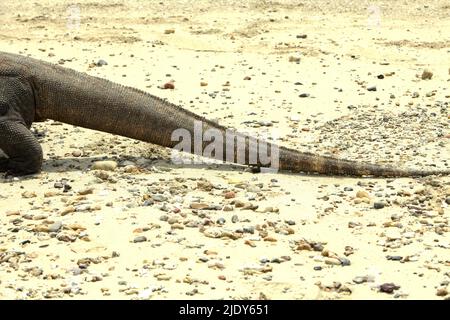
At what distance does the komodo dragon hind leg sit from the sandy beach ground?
0.14 meters

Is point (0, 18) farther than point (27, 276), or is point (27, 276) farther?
point (0, 18)

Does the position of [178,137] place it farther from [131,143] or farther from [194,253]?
[194,253]

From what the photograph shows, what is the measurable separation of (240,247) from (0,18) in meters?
10.4

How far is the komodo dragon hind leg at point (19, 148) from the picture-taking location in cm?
635

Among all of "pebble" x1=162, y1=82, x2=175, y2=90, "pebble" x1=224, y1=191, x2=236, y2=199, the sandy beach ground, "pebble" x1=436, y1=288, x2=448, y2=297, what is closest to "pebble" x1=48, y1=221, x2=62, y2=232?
the sandy beach ground

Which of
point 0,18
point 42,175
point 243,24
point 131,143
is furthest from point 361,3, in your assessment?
point 42,175

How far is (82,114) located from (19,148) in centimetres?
60

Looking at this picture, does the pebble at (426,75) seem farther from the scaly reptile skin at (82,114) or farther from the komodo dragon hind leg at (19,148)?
the komodo dragon hind leg at (19,148)

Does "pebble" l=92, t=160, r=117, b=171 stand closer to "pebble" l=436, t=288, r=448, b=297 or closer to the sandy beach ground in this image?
the sandy beach ground

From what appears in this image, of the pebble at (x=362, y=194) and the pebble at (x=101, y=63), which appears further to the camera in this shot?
the pebble at (x=101, y=63)

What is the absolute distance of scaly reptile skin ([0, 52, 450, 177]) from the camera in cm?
640

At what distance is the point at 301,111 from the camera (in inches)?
339

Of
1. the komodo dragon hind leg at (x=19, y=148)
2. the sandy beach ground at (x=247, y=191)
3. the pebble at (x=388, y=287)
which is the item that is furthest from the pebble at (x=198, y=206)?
the pebble at (x=388, y=287)

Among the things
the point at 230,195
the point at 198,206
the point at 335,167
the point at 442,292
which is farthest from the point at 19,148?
the point at 442,292
